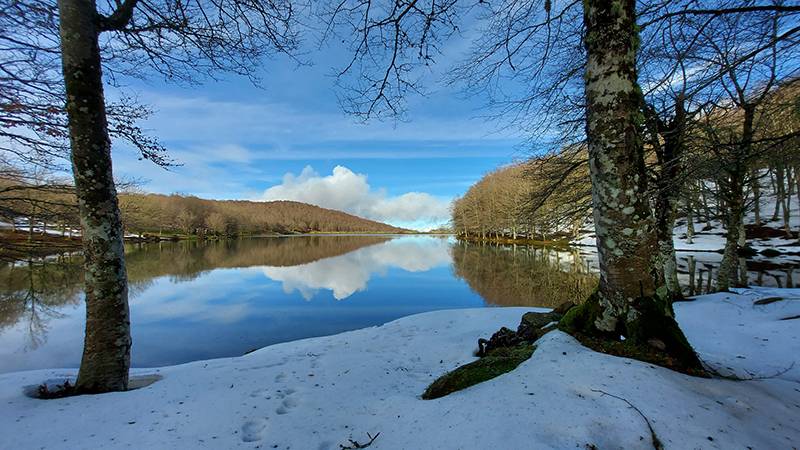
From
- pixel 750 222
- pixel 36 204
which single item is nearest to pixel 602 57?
pixel 36 204

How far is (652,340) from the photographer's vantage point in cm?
313

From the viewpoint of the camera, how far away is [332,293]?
1617 cm

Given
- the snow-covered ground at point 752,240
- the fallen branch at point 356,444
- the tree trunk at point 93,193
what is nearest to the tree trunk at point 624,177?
the fallen branch at point 356,444

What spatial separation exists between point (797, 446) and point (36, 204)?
8884mm

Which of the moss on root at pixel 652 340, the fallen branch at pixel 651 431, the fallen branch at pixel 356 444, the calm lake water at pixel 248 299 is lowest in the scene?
the calm lake water at pixel 248 299

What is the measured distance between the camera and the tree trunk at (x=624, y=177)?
326 centimetres

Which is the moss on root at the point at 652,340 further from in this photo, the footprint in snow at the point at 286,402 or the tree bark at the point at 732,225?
the tree bark at the point at 732,225

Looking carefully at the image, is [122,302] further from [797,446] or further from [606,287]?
[797,446]

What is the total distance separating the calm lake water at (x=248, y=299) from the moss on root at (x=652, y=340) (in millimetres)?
6615

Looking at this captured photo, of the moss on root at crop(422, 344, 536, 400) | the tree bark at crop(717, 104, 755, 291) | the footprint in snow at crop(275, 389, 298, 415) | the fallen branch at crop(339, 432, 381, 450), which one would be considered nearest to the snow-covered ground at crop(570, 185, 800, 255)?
the tree bark at crop(717, 104, 755, 291)

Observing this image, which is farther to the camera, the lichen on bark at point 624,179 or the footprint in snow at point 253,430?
the lichen on bark at point 624,179

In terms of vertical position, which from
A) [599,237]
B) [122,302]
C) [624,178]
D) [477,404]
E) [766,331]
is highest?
[624,178]

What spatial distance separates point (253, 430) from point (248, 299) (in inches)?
522

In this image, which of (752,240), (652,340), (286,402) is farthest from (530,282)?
(752,240)
